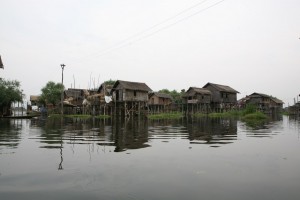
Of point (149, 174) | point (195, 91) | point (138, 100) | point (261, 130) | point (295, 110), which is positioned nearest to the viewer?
point (149, 174)

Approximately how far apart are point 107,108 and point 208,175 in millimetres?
42754

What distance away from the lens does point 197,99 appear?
174ft

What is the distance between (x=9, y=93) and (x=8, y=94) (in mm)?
474

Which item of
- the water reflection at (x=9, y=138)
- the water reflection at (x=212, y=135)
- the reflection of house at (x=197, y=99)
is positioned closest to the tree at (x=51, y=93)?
the reflection of house at (x=197, y=99)

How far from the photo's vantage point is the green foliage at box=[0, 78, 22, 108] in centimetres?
3669

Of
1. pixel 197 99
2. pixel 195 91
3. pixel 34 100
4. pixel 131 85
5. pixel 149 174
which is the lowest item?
pixel 149 174

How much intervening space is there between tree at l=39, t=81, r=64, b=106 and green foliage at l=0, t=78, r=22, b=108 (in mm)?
15831

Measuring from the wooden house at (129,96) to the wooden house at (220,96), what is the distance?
17.2 metres

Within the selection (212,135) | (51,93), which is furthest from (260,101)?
(212,135)

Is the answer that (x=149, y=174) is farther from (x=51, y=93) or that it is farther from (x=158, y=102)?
(x=51, y=93)

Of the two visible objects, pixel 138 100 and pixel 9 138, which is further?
pixel 138 100

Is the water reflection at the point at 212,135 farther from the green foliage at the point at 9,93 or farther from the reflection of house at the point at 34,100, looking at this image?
the reflection of house at the point at 34,100

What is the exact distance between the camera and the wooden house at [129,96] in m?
42.7

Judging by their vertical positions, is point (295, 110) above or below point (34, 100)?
below
